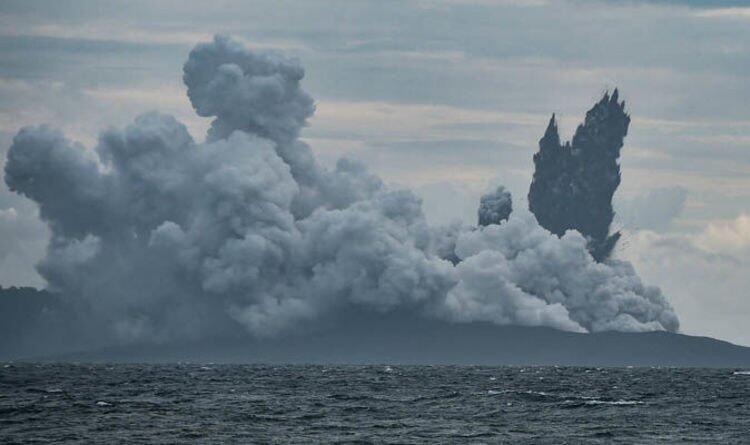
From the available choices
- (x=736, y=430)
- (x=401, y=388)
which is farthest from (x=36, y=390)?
(x=736, y=430)

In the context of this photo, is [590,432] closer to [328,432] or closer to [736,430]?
[736,430]

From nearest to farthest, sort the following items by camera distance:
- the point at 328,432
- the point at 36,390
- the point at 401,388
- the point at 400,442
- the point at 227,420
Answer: the point at 400,442 → the point at 328,432 → the point at 227,420 → the point at 36,390 → the point at 401,388

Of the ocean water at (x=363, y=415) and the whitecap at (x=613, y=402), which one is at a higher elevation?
the whitecap at (x=613, y=402)

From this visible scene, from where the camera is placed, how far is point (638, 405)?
6053 inches

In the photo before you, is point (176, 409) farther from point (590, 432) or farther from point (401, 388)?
point (401, 388)

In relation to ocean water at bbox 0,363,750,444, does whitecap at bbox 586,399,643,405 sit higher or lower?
higher

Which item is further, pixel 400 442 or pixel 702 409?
pixel 702 409

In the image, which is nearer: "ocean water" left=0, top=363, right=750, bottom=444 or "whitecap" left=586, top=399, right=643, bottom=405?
"ocean water" left=0, top=363, right=750, bottom=444

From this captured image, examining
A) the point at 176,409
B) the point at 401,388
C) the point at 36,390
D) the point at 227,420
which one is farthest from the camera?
the point at 401,388

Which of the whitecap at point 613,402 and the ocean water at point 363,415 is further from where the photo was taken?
Answer: the whitecap at point 613,402

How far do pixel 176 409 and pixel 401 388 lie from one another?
62.1 metres

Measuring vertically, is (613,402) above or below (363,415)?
above

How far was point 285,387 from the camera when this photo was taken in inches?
7781

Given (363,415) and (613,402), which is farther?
(613,402)
